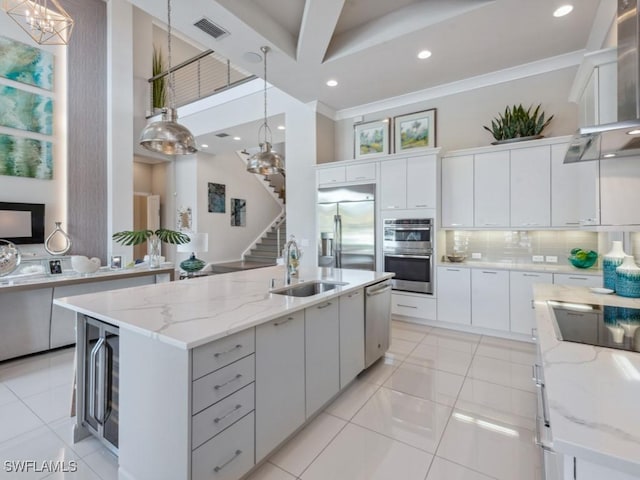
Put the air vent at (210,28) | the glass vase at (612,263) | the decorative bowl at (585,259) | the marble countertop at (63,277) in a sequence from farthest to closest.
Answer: the decorative bowl at (585,259) → the marble countertop at (63,277) → the air vent at (210,28) → the glass vase at (612,263)

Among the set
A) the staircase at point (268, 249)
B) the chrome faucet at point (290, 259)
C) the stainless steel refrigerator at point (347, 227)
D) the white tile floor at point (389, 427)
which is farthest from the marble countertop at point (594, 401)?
the staircase at point (268, 249)

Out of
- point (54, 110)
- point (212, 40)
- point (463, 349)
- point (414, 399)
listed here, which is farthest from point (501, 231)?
point (54, 110)

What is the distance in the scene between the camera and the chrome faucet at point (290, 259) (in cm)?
265

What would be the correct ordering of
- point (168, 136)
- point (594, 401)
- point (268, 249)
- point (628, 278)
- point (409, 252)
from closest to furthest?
point (594, 401), point (628, 278), point (168, 136), point (409, 252), point (268, 249)

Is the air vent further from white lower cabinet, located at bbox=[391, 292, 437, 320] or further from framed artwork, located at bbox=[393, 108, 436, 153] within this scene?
white lower cabinet, located at bbox=[391, 292, 437, 320]

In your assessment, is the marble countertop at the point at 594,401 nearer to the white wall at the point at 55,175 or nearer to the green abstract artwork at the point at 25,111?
the white wall at the point at 55,175

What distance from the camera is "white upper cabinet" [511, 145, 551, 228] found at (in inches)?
140

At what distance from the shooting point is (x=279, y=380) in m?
1.78

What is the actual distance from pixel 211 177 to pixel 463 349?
279 inches

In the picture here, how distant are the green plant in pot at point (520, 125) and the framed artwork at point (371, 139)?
151cm

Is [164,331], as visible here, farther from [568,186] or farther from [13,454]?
[568,186]

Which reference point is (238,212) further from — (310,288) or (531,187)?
(531,187)

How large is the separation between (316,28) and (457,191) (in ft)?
8.39

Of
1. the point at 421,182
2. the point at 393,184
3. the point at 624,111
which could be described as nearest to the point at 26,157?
the point at 393,184
